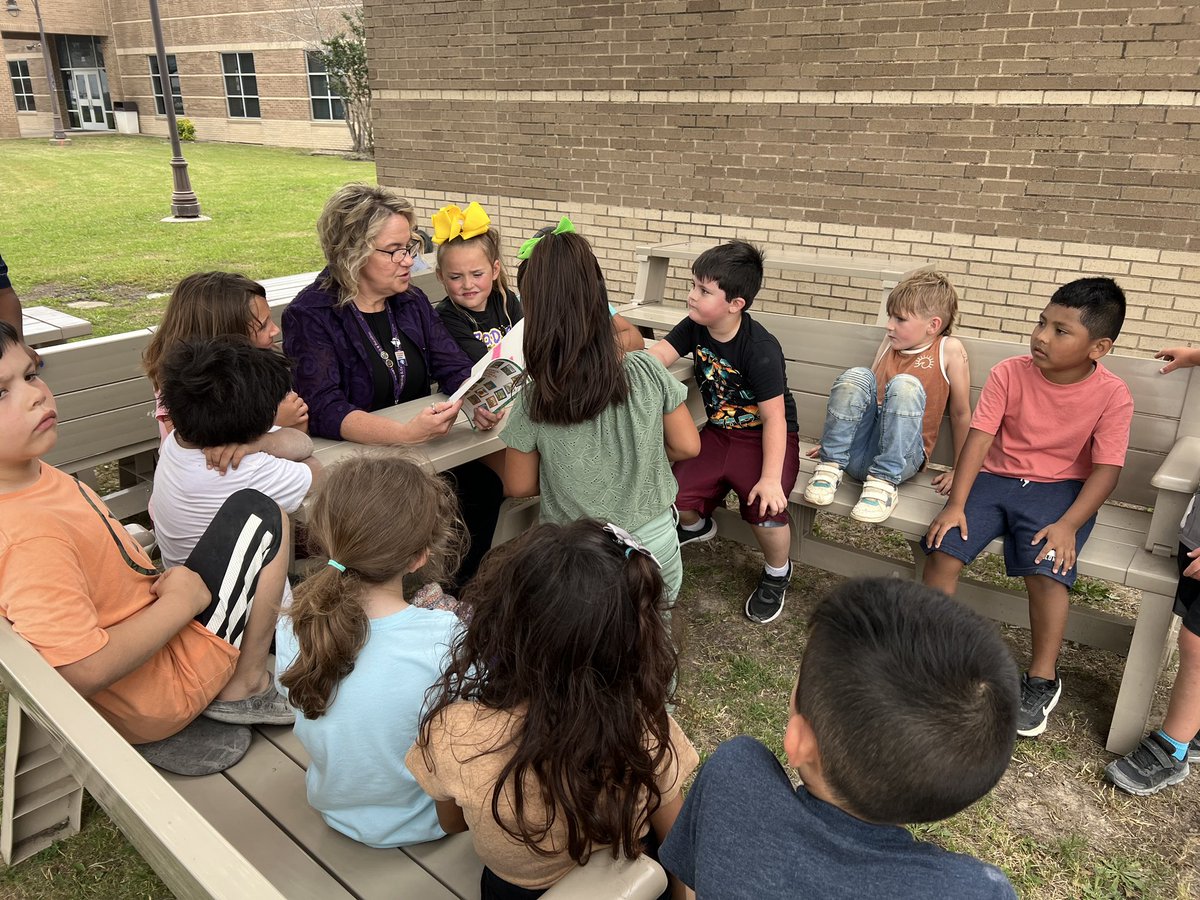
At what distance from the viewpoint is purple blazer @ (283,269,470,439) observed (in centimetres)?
291

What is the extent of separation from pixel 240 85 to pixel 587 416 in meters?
33.3

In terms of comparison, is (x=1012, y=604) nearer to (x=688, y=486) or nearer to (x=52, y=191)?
(x=688, y=486)

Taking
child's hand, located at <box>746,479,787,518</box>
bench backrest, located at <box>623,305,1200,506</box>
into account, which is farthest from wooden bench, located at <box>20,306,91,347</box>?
child's hand, located at <box>746,479,787,518</box>

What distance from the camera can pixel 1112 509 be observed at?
330 cm

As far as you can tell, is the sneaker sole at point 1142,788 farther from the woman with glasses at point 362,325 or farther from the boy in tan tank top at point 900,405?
the woman with glasses at point 362,325

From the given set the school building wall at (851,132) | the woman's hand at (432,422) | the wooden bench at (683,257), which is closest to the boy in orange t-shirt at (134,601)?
the woman's hand at (432,422)

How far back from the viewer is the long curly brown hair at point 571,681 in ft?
4.62

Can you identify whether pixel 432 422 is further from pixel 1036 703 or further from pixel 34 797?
pixel 1036 703

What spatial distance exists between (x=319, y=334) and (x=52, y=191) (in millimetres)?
18846

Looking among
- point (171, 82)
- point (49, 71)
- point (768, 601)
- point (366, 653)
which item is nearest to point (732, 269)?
point (768, 601)

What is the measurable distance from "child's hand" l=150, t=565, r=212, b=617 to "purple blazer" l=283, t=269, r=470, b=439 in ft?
2.89

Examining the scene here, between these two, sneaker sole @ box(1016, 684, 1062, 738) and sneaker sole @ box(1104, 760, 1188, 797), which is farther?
sneaker sole @ box(1016, 684, 1062, 738)

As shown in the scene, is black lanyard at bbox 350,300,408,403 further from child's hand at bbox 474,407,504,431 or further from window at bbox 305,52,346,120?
window at bbox 305,52,346,120

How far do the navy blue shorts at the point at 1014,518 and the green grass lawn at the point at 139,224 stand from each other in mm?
7690
